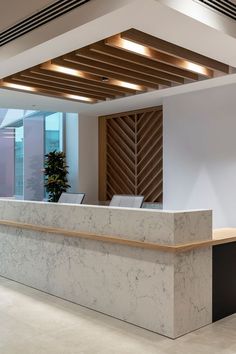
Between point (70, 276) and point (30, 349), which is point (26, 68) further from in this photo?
point (30, 349)

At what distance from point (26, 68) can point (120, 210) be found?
7.75 feet

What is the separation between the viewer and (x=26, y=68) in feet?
15.9

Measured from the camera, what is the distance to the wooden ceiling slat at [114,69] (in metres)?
4.58

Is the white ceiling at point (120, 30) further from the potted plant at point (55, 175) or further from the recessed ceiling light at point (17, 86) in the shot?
the potted plant at point (55, 175)

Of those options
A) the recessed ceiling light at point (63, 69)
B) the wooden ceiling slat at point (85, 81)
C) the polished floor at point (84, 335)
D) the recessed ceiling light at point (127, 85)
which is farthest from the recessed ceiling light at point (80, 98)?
the polished floor at point (84, 335)

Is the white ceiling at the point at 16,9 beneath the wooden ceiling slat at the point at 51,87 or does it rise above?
above

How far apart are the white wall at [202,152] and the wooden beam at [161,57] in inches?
30.3

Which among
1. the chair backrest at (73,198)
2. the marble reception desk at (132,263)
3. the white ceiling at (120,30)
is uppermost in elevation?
the white ceiling at (120,30)

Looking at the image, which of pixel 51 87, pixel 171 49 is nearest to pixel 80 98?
pixel 51 87

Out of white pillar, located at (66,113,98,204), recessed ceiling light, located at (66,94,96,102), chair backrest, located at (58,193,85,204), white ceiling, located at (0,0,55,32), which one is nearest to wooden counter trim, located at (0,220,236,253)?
chair backrest, located at (58,193,85,204)

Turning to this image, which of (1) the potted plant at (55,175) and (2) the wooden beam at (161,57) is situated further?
(1) the potted plant at (55,175)

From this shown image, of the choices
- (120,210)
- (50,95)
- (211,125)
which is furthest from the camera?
(50,95)

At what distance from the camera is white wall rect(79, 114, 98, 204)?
8.38 m

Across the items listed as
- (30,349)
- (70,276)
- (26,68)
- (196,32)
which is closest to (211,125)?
(196,32)
